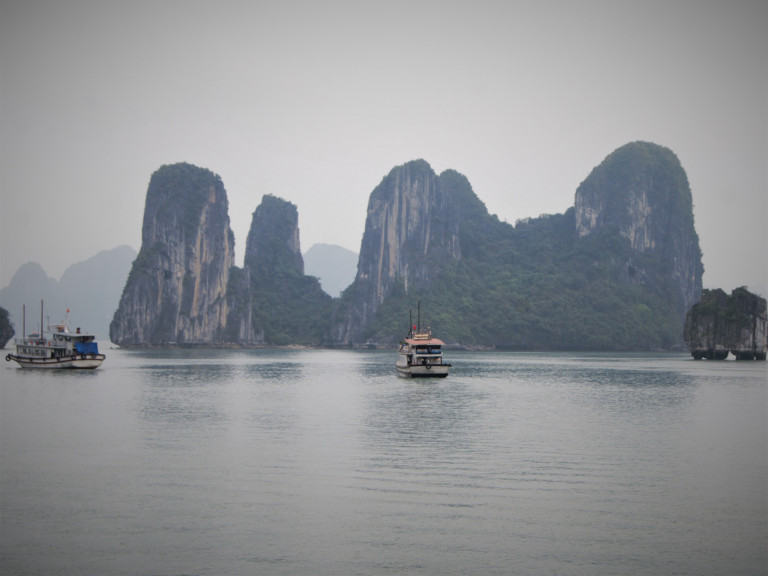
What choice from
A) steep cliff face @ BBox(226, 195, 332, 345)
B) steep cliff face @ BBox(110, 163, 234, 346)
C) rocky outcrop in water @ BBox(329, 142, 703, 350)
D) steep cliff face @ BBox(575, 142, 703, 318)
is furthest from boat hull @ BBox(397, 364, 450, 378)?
steep cliff face @ BBox(575, 142, 703, 318)

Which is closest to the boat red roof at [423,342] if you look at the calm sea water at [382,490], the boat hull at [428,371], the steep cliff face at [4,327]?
the boat hull at [428,371]

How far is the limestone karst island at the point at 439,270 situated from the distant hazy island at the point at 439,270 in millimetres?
341

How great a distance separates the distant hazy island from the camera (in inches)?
5965

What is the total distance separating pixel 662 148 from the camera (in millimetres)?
174750

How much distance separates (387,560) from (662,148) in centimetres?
18325

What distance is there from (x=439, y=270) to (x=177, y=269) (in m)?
64.7

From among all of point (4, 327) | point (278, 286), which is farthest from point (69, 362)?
point (278, 286)

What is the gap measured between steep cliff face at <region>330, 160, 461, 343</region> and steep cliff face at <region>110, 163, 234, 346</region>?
33080 millimetres

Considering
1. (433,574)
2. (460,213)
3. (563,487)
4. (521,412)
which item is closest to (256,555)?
(433,574)

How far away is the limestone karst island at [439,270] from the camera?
497 feet

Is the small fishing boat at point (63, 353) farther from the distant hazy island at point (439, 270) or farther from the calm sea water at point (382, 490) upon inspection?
the distant hazy island at point (439, 270)

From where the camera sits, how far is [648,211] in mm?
169250

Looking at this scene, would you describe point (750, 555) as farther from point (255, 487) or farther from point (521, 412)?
point (521, 412)

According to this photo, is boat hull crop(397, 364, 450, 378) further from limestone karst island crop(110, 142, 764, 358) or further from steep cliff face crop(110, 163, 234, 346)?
steep cliff face crop(110, 163, 234, 346)
